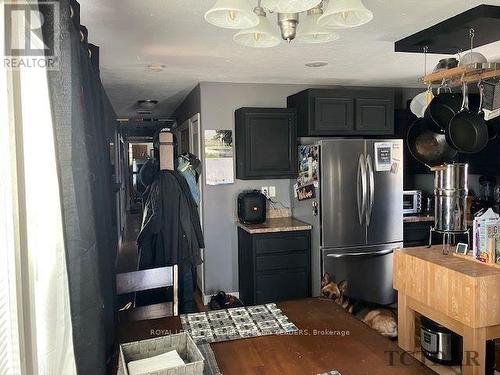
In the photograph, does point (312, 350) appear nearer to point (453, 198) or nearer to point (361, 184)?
point (453, 198)

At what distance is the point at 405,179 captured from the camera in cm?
479

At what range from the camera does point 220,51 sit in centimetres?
281

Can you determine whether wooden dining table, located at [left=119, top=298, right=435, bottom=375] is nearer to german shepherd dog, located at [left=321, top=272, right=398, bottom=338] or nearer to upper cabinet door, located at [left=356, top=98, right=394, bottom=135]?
german shepherd dog, located at [left=321, top=272, right=398, bottom=338]

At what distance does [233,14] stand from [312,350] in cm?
122

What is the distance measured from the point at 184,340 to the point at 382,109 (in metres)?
3.37

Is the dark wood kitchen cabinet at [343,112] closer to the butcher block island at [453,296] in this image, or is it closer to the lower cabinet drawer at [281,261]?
the lower cabinet drawer at [281,261]

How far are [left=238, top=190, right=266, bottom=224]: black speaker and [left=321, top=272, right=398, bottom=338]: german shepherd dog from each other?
1.05 m


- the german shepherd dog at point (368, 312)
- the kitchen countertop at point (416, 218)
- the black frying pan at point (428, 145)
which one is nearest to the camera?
the black frying pan at point (428, 145)

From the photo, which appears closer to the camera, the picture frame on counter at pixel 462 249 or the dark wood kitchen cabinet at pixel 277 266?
the picture frame on counter at pixel 462 249

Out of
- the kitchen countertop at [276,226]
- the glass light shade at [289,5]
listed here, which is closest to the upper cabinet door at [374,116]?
the kitchen countertop at [276,226]

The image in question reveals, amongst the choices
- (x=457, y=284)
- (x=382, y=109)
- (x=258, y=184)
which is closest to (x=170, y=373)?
(x=457, y=284)

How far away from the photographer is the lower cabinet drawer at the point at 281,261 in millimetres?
3646

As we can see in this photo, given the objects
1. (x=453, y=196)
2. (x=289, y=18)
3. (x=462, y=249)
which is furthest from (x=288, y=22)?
(x=462, y=249)

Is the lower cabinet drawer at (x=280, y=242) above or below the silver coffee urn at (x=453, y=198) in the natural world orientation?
below
